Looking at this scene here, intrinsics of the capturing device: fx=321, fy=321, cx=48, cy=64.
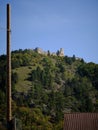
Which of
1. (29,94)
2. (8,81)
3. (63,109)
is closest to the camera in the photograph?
(8,81)

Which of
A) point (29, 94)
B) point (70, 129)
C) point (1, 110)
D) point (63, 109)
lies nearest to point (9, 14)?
point (70, 129)

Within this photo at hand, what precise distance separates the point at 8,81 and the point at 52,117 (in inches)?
5738

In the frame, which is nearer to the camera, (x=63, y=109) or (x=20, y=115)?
(x=20, y=115)

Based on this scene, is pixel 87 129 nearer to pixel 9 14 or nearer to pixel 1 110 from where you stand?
pixel 9 14

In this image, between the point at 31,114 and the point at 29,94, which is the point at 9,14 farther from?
the point at 29,94

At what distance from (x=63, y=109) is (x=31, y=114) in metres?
62.8

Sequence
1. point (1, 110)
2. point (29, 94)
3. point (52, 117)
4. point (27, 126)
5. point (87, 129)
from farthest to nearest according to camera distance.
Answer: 1. point (29, 94)
2. point (52, 117)
3. point (1, 110)
4. point (27, 126)
5. point (87, 129)

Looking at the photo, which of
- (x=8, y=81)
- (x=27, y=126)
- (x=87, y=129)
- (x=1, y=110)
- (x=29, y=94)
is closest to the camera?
(x=8, y=81)

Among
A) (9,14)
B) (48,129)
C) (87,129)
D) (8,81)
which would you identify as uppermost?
(9,14)

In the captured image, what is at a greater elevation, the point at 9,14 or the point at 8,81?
the point at 9,14

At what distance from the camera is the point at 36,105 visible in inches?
6959

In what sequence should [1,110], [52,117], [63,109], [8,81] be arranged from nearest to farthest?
[8,81]
[1,110]
[52,117]
[63,109]

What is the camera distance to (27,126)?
357 feet

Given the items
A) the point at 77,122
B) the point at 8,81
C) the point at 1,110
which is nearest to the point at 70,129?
the point at 77,122
